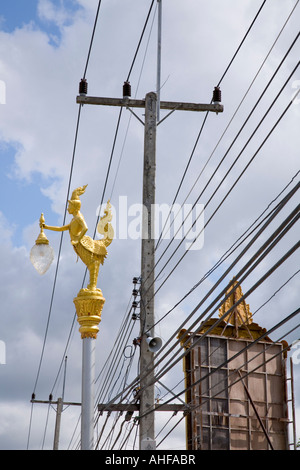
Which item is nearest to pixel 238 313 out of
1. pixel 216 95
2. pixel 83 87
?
pixel 216 95

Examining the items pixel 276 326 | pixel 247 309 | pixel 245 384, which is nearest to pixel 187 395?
pixel 245 384

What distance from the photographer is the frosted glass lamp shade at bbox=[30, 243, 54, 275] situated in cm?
1634

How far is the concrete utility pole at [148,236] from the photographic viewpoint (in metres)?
14.3

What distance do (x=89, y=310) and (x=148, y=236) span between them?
520 centimetres

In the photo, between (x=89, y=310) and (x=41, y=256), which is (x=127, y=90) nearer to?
(x=41, y=256)

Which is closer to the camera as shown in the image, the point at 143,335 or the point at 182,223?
the point at 182,223

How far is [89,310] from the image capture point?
19734 millimetres

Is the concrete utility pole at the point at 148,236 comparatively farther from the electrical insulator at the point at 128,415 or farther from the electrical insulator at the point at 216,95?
the electrical insulator at the point at 128,415

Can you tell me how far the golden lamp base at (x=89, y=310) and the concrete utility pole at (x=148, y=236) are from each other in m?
4.88

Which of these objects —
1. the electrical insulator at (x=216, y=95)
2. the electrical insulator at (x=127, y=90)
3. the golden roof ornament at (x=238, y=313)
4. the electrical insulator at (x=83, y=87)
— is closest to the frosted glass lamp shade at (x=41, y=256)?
the electrical insulator at (x=83, y=87)
